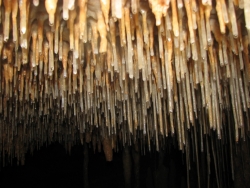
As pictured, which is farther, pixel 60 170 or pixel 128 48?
pixel 60 170

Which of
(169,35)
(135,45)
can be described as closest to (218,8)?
(169,35)

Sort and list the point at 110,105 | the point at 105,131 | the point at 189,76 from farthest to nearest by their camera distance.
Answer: the point at 105,131, the point at 110,105, the point at 189,76

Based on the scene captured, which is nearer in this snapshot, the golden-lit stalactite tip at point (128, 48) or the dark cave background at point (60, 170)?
the golden-lit stalactite tip at point (128, 48)

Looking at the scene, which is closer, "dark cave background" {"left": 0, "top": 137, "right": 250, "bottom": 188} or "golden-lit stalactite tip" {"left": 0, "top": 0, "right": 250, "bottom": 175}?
"golden-lit stalactite tip" {"left": 0, "top": 0, "right": 250, "bottom": 175}

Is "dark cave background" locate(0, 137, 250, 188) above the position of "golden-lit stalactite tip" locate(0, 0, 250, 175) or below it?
below

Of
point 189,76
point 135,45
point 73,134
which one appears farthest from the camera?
point 73,134

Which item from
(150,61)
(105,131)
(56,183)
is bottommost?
(56,183)

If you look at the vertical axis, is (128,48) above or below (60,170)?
above

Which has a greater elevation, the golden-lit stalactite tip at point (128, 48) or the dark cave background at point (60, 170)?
the golden-lit stalactite tip at point (128, 48)

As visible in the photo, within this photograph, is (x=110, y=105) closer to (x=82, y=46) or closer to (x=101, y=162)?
(x=82, y=46)

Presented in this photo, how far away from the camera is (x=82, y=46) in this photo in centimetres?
270

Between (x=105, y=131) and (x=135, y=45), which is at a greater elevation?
(x=135, y=45)

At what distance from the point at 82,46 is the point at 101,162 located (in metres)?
6.47

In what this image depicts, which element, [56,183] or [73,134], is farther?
[56,183]
